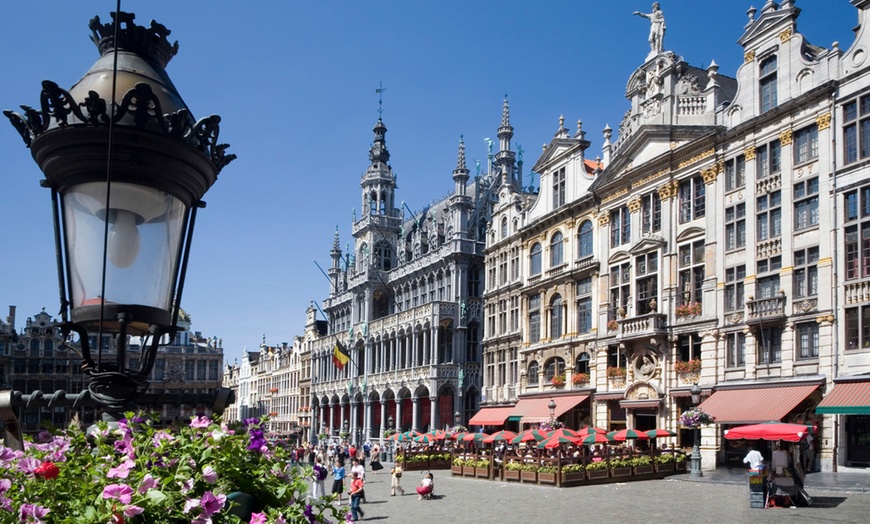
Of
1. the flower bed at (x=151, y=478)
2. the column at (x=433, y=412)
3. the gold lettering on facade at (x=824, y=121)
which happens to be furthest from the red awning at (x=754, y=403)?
the flower bed at (x=151, y=478)

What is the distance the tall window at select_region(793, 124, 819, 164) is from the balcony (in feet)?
15.5

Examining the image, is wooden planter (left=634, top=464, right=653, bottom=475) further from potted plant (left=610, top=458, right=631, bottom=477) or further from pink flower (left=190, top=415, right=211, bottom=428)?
pink flower (left=190, top=415, right=211, bottom=428)

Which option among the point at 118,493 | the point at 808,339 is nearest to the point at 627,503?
the point at 808,339

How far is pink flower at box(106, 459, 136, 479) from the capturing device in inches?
104

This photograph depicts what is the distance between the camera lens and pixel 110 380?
3.71 metres

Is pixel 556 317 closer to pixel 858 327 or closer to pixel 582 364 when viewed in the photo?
pixel 582 364

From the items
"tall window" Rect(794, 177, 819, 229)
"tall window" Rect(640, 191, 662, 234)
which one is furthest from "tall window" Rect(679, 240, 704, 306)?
"tall window" Rect(794, 177, 819, 229)

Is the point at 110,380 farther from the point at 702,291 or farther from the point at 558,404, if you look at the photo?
the point at 558,404

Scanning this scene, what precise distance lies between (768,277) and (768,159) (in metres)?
4.29

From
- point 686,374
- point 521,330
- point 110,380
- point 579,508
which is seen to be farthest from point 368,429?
point 110,380

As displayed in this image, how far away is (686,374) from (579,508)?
1436 centimetres

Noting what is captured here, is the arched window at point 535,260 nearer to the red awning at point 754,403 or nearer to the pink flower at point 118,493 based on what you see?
the red awning at point 754,403

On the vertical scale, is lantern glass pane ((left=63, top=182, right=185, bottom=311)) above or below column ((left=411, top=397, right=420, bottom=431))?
above

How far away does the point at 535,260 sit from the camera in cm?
4919
